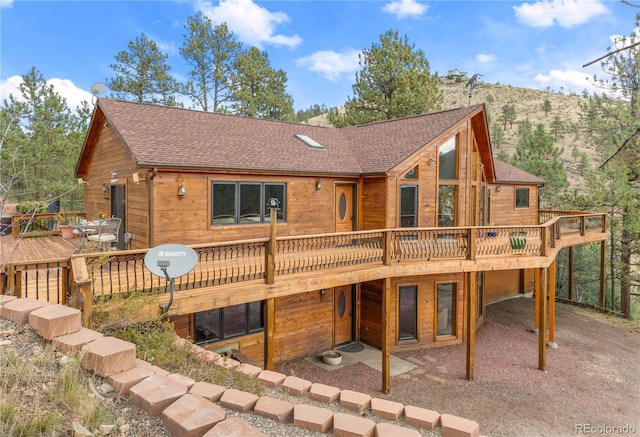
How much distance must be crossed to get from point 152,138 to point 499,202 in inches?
567

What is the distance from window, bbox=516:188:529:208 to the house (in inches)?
138

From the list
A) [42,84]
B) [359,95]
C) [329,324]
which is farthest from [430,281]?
[42,84]

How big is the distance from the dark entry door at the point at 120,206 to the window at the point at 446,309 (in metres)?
9.98

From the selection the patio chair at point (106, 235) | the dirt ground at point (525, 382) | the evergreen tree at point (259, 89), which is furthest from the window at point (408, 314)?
the evergreen tree at point (259, 89)

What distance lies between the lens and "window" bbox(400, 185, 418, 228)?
12316 mm

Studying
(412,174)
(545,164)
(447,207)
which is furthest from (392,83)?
(412,174)

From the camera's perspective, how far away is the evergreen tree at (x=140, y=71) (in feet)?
85.8

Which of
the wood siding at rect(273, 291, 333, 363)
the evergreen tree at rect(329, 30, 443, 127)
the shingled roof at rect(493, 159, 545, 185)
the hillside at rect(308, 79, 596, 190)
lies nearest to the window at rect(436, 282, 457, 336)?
the wood siding at rect(273, 291, 333, 363)

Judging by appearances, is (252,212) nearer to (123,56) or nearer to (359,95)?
(359,95)

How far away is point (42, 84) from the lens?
807 inches

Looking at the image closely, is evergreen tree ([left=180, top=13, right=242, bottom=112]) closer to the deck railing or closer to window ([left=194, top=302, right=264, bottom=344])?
window ([left=194, top=302, right=264, bottom=344])

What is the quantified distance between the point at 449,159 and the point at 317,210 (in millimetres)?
4930

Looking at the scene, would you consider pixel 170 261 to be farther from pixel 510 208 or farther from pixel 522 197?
pixel 522 197

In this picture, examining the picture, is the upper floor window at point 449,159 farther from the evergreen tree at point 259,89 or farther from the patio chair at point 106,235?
the evergreen tree at point 259,89
